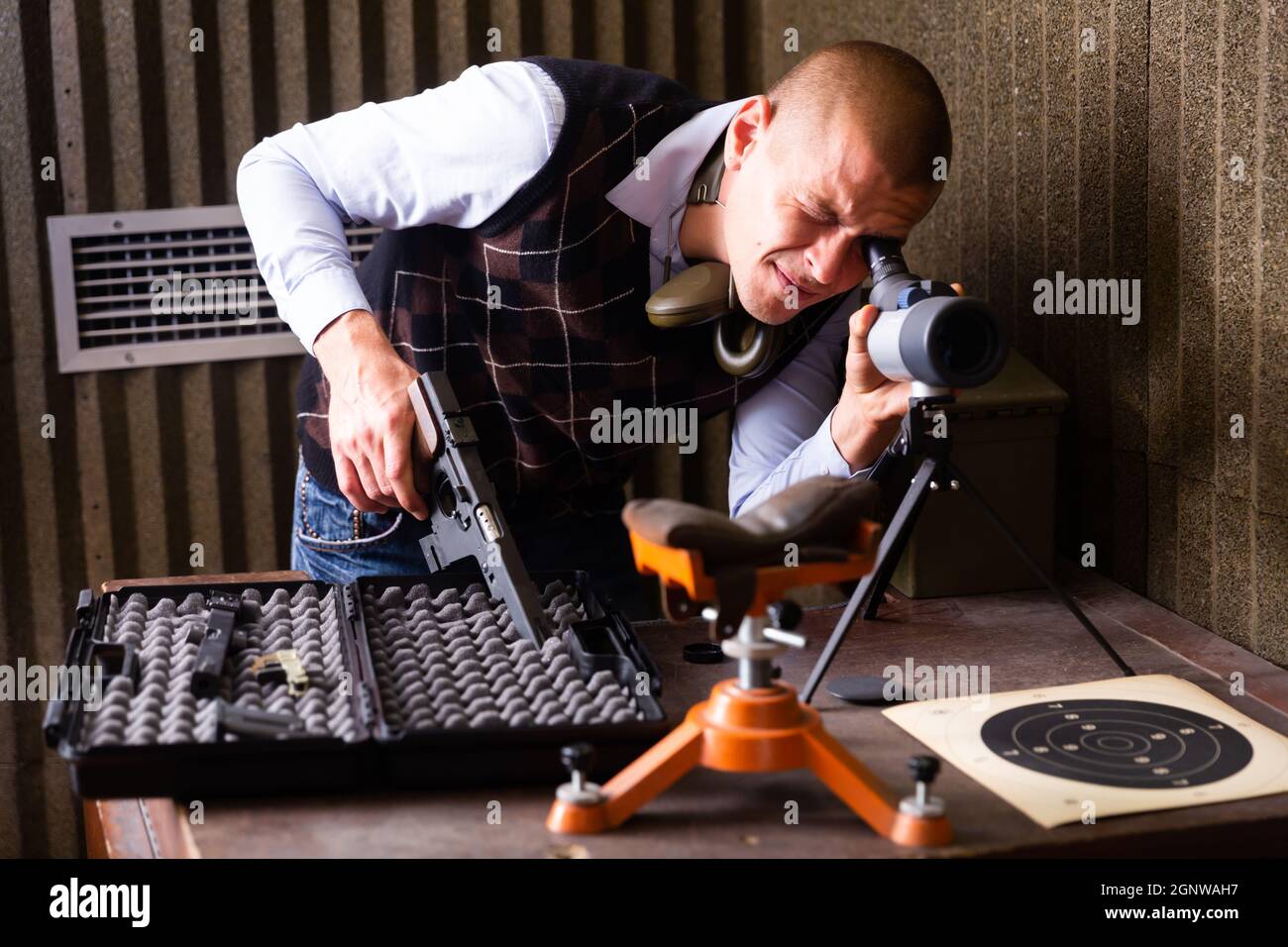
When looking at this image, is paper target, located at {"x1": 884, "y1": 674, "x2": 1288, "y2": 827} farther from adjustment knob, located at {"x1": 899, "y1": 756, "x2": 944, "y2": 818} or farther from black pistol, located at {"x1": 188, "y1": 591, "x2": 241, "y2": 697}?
black pistol, located at {"x1": 188, "y1": 591, "x2": 241, "y2": 697}

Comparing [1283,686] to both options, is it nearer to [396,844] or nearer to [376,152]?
[396,844]

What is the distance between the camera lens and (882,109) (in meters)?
1.31

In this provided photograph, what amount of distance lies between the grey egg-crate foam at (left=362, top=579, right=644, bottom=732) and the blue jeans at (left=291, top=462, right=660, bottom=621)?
0.40 metres

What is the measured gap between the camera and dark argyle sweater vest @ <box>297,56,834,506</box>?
1.56 meters

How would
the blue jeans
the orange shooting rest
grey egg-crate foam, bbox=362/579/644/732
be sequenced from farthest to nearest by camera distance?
1. the blue jeans
2. grey egg-crate foam, bbox=362/579/644/732
3. the orange shooting rest

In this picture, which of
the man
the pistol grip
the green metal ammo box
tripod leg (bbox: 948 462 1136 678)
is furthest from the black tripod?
the pistol grip

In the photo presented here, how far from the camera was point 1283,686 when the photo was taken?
1.28 m

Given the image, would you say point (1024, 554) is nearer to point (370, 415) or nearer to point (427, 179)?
point (370, 415)

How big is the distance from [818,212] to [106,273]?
158cm

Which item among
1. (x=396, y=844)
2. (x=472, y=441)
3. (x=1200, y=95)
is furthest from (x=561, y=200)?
(x=396, y=844)

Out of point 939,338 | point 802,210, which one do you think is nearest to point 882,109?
point 802,210

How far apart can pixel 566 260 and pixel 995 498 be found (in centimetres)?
61

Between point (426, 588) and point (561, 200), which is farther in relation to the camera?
point (561, 200)

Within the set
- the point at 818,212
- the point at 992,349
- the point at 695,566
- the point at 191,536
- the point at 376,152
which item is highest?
the point at 376,152
